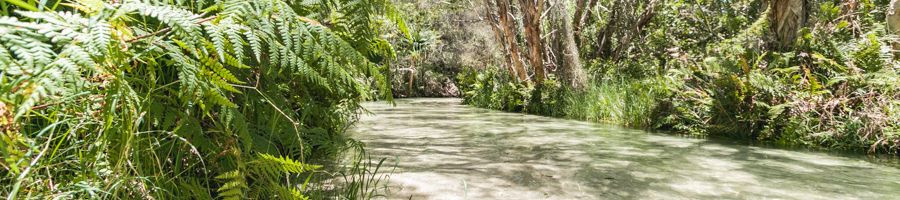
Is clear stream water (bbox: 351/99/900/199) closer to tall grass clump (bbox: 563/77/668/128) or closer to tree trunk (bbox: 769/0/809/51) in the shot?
tree trunk (bbox: 769/0/809/51)

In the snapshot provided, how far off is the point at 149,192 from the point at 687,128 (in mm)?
7151

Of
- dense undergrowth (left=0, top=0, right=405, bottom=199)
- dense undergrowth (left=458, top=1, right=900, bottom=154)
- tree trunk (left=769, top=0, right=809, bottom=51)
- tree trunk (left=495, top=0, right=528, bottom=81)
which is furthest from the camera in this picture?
tree trunk (left=495, top=0, right=528, bottom=81)

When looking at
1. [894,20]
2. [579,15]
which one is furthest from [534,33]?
[894,20]

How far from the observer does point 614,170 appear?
4.05 m

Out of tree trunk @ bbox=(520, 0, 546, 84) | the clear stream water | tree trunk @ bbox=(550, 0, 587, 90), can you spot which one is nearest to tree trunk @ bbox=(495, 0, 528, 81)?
tree trunk @ bbox=(520, 0, 546, 84)

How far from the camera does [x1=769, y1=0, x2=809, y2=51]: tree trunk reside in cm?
701

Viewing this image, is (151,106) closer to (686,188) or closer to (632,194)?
(632,194)

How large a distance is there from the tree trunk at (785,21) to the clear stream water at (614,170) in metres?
1.95

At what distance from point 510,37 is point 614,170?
28.0 feet

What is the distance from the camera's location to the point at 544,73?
12695mm

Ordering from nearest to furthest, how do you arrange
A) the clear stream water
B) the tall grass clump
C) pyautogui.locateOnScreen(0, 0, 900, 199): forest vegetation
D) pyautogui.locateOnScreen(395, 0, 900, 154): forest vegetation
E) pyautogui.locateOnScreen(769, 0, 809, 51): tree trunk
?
1. pyautogui.locateOnScreen(0, 0, 900, 199): forest vegetation
2. the clear stream water
3. pyautogui.locateOnScreen(395, 0, 900, 154): forest vegetation
4. pyautogui.locateOnScreen(769, 0, 809, 51): tree trunk
5. the tall grass clump

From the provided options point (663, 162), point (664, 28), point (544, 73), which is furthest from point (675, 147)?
point (664, 28)

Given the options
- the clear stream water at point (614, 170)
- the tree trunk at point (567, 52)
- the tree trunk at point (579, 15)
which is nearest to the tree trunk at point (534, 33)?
the tree trunk at point (567, 52)

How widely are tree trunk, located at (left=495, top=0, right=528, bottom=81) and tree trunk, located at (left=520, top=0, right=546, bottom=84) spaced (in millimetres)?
372
